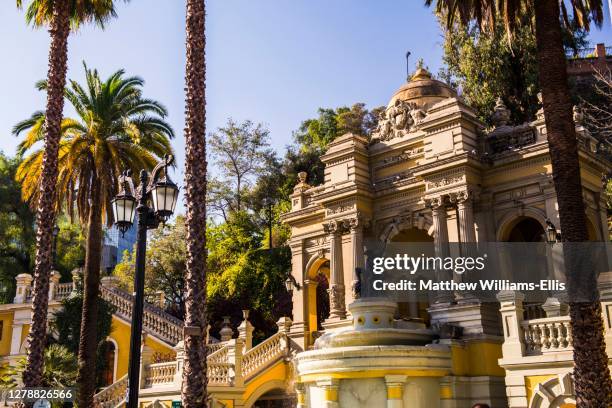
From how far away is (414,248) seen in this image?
78.4 ft

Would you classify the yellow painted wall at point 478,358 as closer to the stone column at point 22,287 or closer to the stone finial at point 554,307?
the stone finial at point 554,307

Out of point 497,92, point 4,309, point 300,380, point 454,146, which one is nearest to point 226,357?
point 300,380

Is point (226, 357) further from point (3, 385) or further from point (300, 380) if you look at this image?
point (3, 385)

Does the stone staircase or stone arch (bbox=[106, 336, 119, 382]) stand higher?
stone arch (bbox=[106, 336, 119, 382])

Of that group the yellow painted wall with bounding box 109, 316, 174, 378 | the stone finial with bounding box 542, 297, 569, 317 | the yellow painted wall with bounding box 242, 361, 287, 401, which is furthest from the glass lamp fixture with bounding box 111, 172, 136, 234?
the yellow painted wall with bounding box 109, 316, 174, 378

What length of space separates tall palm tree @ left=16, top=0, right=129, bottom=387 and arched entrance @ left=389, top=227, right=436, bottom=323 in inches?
458

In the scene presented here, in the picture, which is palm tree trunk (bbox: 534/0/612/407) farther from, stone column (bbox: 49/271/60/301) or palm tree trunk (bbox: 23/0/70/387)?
stone column (bbox: 49/271/60/301)

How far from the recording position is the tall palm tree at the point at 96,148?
77.7 feet

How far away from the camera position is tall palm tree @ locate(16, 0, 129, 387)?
17.0 metres

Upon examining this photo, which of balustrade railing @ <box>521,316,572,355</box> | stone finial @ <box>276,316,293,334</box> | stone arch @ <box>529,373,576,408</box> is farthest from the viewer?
stone finial @ <box>276,316,293,334</box>

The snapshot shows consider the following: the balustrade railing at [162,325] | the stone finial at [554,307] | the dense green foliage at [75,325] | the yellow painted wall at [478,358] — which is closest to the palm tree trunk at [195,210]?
the yellow painted wall at [478,358]

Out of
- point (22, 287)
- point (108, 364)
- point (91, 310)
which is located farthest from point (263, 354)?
point (22, 287)

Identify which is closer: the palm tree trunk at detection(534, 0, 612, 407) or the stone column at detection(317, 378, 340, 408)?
the palm tree trunk at detection(534, 0, 612, 407)

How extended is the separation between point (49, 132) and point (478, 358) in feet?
44.2
